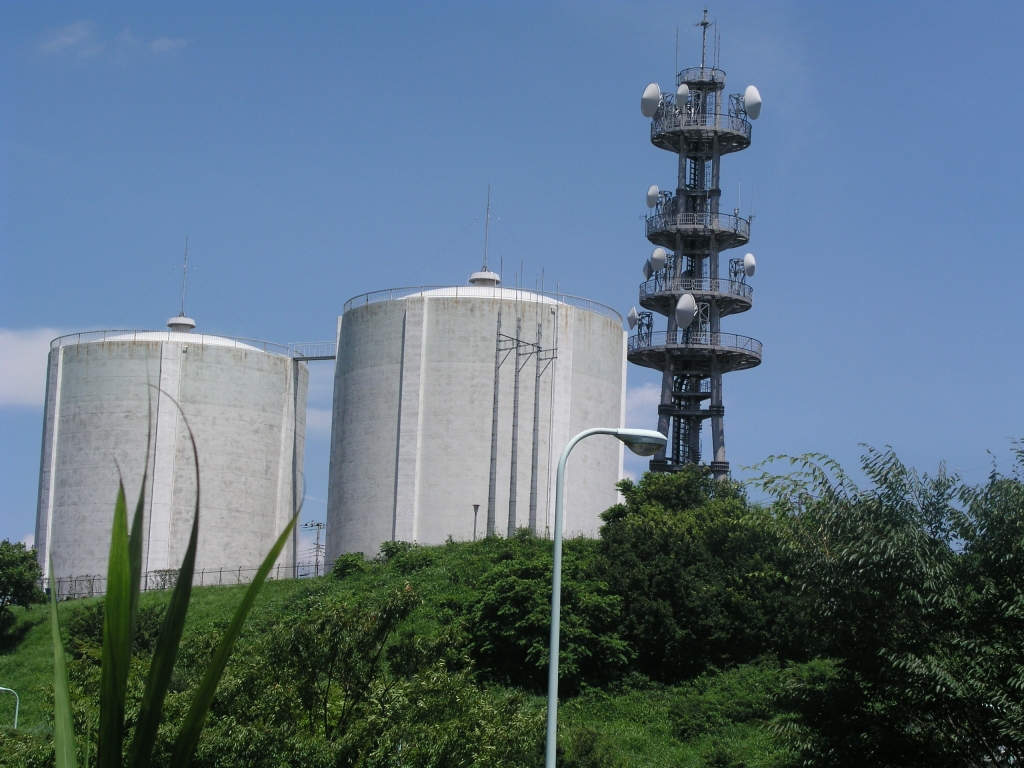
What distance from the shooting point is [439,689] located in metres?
19.5

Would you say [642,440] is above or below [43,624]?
above

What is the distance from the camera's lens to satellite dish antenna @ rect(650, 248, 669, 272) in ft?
203

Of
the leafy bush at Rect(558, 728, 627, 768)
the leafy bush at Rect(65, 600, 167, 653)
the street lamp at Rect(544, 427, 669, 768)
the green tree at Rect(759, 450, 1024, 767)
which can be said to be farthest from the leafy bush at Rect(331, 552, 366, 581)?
the street lamp at Rect(544, 427, 669, 768)

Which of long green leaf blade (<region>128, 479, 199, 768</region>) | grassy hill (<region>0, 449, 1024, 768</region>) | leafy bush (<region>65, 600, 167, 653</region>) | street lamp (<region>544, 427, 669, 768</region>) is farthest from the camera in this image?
leafy bush (<region>65, 600, 167, 653</region>)

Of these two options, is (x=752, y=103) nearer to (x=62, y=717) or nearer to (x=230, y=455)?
(x=230, y=455)

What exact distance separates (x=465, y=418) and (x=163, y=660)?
2008 inches

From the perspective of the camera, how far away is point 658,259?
203 feet

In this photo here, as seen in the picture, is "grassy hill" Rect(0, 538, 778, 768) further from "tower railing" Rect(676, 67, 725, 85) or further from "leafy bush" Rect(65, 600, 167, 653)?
"tower railing" Rect(676, 67, 725, 85)

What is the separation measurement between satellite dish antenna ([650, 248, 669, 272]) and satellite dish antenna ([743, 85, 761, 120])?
25.7 feet

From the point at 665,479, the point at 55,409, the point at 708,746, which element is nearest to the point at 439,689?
the point at 708,746

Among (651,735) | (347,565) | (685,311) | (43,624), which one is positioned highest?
(685,311)

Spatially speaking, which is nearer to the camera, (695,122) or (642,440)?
(642,440)

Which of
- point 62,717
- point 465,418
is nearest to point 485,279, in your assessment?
point 465,418

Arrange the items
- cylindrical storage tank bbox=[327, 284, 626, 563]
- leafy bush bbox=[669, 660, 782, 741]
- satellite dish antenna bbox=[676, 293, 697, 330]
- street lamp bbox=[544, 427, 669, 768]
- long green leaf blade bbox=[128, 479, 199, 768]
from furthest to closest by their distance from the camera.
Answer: satellite dish antenna bbox=[676, 293, 697, 330] → cylindrical storage tank bbox=[327, 284, 626, 563] → leafy bush bbox=[669, 660, 782, 741] → street lamp bbox=[544, 427, 669, 768] → long green leaf blade bbox=[128, 479, 199, 768]
